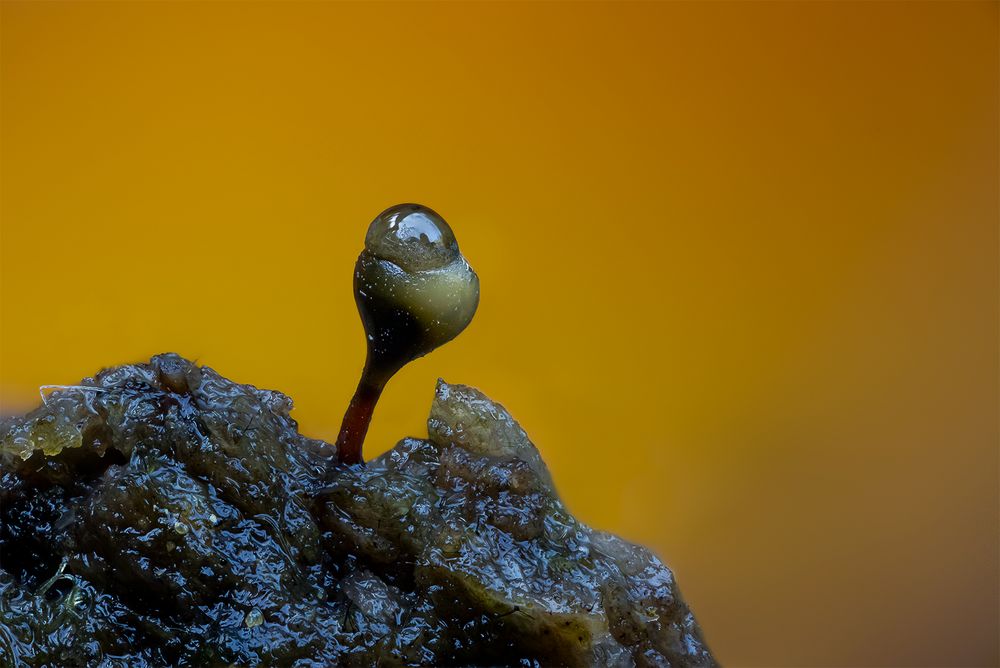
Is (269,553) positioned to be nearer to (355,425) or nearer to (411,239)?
(355,425)

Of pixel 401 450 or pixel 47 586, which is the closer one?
pixel 47 586

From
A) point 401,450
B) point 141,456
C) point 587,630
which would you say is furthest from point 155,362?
point 587,630

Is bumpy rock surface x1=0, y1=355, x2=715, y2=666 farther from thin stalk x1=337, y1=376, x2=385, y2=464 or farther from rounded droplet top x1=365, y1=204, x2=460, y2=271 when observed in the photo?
rounded droplet top x1=365, y1=204, x2=460, y2=271

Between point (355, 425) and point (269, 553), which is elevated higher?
point (355, 425)

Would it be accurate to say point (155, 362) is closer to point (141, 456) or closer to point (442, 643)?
point (141, 456)

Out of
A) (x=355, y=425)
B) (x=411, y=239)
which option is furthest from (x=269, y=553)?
(x=411, y=239)
